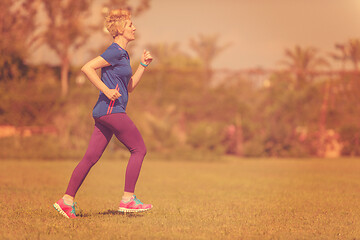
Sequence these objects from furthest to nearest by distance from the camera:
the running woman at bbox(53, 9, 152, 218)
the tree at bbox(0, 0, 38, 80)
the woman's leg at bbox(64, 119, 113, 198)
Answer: the tree at bbox(0, 0, 38, 80)
the woman's leg at bbox(64, 119, 113, 198)
the running woman at bbox(53, 9, 152, 218)

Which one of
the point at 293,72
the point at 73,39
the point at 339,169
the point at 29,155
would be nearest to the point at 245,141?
the point at 293,72

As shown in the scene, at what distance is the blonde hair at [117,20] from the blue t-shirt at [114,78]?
0.58 ft

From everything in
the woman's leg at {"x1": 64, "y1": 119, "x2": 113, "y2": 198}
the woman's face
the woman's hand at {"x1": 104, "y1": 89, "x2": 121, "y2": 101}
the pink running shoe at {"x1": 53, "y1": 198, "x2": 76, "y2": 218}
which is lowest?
the pink running shoe at {"x1": 53, "y1": 198, "x2": 76, "y2": 218}

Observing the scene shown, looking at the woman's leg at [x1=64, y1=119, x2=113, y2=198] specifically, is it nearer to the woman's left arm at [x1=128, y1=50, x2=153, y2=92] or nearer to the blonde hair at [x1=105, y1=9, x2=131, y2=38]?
the woman's left arm at [x1=128, y1=50, x2=153, y2=92]

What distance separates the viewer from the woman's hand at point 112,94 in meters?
5.18

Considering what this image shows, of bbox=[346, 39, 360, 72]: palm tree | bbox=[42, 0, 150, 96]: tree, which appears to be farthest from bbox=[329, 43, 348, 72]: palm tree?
bbox=[42, 0, 150, 96]: tree

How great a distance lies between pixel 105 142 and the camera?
5523 mm

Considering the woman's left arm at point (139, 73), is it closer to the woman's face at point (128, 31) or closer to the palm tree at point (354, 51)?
the woman's face at point (128, 31)

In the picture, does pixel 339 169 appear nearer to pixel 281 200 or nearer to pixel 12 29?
pixel 281 200

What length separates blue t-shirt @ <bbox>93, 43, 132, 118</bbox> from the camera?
533 centimetres

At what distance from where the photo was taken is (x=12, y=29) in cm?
2570

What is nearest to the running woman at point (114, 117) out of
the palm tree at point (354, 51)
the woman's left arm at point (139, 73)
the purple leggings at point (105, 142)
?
the purple leggings at point (105, 142)

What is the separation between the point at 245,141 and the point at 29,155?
8090mm

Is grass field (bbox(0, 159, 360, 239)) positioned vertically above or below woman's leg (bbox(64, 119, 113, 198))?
below
